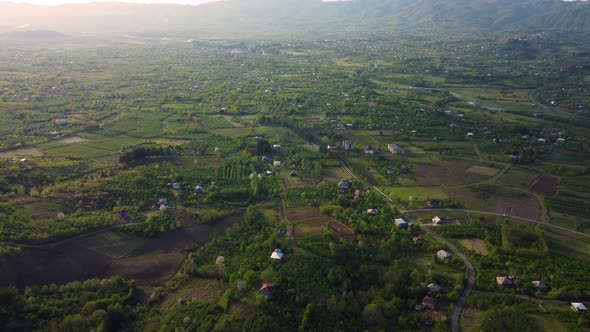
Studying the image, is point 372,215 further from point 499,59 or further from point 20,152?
point 499,59

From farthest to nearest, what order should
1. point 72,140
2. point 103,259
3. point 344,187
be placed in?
point 72,140, point 344,187, point 103,259

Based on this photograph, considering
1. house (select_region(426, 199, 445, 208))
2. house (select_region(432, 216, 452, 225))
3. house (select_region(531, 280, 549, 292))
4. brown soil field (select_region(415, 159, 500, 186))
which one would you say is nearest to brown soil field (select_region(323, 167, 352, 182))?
brown soil field (select_region(415, 159, 500, 186))

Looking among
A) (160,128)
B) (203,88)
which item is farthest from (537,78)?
(160,128)

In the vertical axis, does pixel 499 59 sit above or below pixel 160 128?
above

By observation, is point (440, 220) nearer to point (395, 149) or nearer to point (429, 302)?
point (429, 302)

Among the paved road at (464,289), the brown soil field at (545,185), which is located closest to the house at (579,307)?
the paved road at (464,289)

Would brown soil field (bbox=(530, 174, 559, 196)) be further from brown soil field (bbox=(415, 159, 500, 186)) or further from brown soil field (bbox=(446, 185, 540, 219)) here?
brown soil field (bbox=(415, 159, 500, 186))

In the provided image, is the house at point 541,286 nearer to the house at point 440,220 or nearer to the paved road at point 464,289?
the paved road at point 464,289

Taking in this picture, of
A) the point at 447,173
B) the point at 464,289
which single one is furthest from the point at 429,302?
the point at 447,173

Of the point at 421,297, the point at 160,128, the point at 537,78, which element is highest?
the point at 537,78
